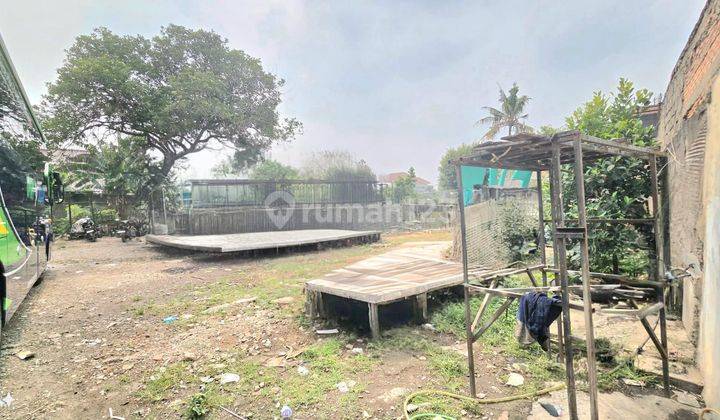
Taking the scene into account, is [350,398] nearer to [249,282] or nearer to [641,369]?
[641,369]

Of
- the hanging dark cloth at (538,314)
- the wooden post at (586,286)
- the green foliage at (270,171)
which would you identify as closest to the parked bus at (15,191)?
the hanging dark cloth at (538,314)

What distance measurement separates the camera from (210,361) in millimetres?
3406

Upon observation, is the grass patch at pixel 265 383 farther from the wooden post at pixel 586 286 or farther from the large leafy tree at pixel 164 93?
the large leafy tree at pixel 164 93

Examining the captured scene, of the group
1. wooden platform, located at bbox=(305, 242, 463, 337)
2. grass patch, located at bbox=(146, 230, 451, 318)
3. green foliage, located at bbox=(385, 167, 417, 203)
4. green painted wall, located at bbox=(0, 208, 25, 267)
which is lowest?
grass patch, located at bbox=(146, 230, 451, 318)

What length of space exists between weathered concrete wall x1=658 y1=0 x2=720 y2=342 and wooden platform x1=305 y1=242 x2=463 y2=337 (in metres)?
2.39

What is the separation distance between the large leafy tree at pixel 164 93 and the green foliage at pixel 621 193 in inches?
555

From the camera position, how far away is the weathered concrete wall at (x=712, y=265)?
7.56 feet

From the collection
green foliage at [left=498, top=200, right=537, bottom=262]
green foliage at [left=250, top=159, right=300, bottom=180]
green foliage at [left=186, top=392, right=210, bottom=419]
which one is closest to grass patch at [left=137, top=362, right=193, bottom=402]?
green foliage at [left=186, top=392, right=210, bottom=419]

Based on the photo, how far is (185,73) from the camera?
14531 mm

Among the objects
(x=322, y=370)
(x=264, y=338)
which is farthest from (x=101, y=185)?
(x=322, y=370)

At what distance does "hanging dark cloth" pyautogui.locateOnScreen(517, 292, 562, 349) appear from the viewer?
2240 mm

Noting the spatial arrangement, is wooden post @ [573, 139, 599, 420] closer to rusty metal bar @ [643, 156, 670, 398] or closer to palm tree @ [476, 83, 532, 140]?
rusty metal bar @ [643, 156, 670, 398]

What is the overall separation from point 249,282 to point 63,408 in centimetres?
418

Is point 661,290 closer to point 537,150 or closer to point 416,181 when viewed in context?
point 537,150
